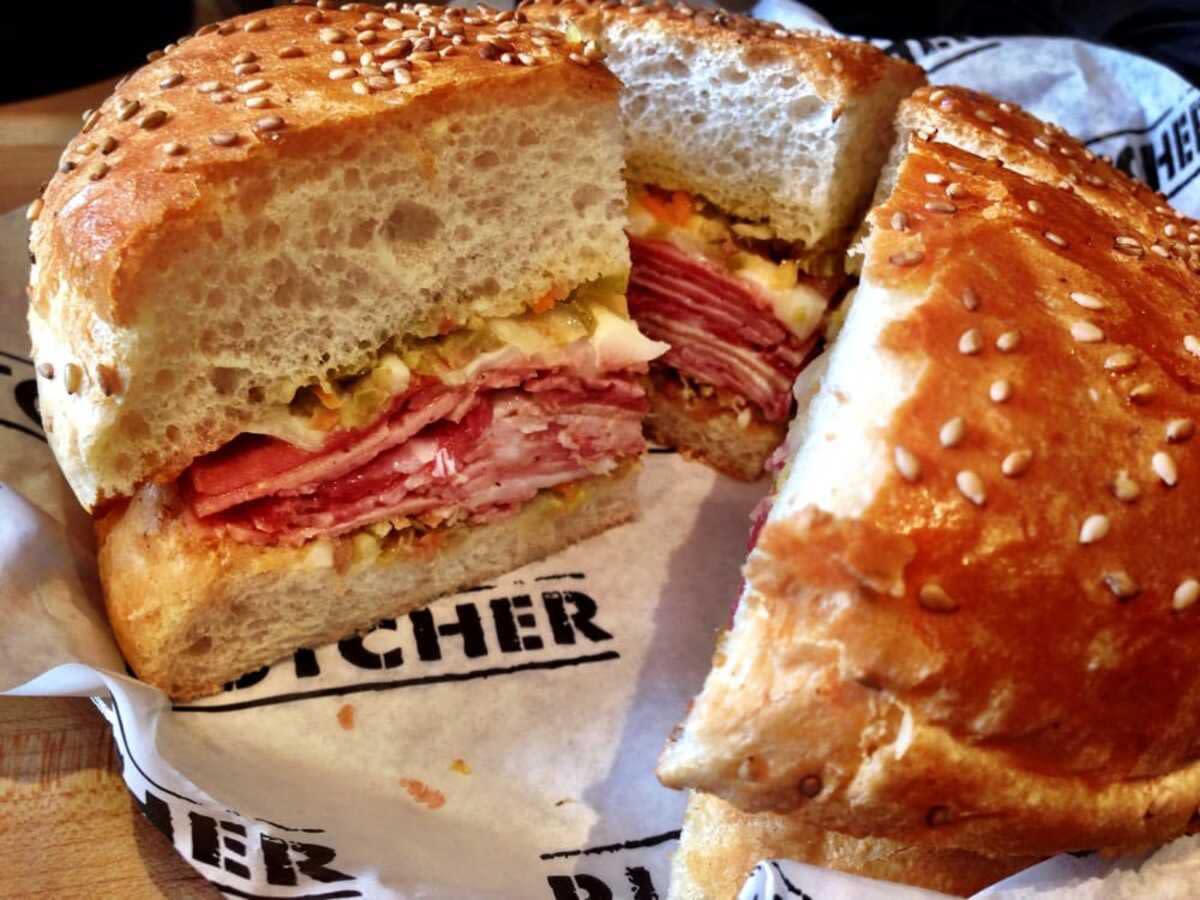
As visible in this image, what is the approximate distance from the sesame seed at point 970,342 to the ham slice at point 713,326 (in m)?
1.18

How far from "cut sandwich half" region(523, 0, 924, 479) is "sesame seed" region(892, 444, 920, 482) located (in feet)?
4.32

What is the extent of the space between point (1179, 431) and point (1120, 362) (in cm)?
14

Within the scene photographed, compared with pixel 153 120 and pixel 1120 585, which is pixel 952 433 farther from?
pixel 153 120

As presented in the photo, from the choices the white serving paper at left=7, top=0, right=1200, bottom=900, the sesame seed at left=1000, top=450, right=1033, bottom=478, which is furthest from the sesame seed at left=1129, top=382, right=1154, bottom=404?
the white serving paper at left=7, top=0, right=1200, bottom=900

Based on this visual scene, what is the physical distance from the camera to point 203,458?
7.13ft

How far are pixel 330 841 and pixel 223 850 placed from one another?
0.63ft

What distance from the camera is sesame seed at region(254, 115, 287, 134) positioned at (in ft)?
6.39

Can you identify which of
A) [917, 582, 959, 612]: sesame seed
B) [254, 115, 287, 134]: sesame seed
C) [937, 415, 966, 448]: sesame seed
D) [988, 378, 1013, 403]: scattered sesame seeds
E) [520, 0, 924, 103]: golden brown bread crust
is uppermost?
[254, 115, 287, 134]: sesame seed

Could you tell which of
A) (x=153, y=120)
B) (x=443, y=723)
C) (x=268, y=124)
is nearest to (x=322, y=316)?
(x=268, y=124)

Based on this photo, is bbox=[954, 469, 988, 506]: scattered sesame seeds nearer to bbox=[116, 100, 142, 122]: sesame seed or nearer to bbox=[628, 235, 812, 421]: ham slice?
bbox=[628, 235, 812, 421]: ham slice

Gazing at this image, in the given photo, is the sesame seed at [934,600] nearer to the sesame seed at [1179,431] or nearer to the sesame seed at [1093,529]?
the sesame seed at [1093,529]

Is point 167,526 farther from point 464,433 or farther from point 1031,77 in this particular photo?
point 1031,77

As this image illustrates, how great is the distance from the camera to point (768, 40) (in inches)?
106

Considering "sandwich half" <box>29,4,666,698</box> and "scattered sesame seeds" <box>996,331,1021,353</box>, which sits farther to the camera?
"sandwich half" <box>29,4,666,698</box>
